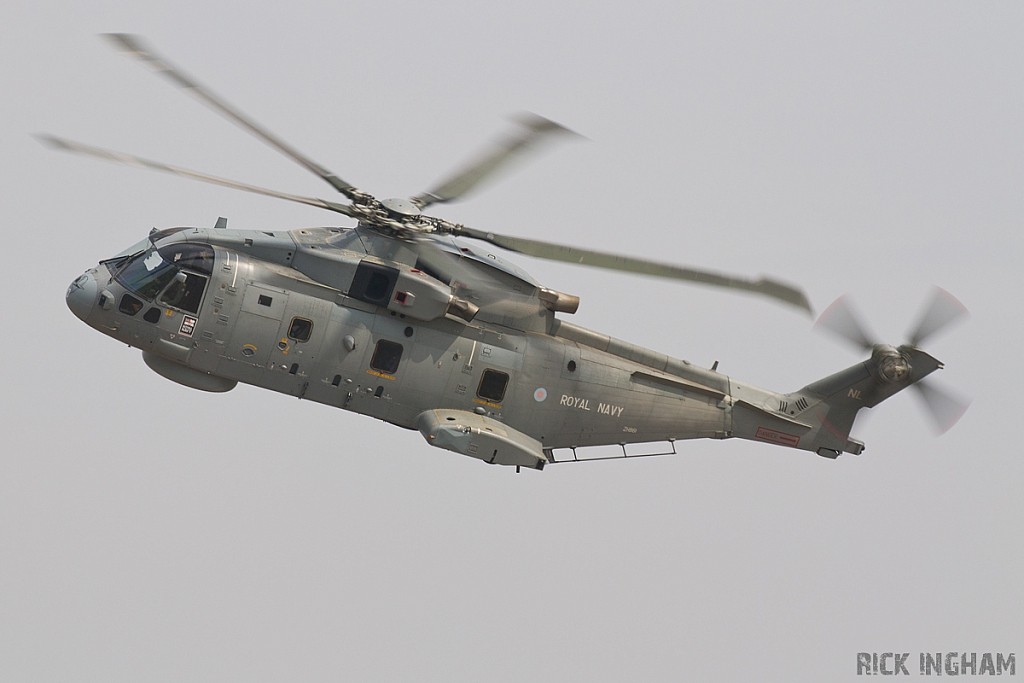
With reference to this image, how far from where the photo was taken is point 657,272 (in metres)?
17.0

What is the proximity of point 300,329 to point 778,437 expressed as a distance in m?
8.72

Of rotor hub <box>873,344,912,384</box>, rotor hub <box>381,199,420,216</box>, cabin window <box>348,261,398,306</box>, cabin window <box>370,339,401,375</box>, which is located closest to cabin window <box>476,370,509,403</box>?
cabin window <box>370,339,401,375</box>

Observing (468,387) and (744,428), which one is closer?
(468,387)

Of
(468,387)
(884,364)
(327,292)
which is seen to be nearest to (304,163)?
(327,292)

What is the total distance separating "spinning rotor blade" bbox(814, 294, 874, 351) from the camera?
20.0 metres

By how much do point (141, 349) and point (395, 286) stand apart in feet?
12.6

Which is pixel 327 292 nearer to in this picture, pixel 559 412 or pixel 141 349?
pixel 141 349

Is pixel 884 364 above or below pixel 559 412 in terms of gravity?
above

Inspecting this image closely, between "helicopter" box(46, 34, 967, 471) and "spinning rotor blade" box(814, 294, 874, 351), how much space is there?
2.99 meters

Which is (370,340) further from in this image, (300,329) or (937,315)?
(937,315)

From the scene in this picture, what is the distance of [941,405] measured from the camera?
2017 centimetres

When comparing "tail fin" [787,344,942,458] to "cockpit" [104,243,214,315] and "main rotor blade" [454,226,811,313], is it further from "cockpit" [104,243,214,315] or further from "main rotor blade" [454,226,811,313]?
"cockpit" [104,243,214,315]

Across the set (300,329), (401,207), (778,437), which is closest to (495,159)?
(401,207)

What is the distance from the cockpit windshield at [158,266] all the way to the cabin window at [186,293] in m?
0.10
